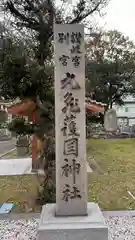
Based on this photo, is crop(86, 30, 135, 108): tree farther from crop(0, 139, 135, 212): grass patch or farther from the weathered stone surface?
the weathered stone surface

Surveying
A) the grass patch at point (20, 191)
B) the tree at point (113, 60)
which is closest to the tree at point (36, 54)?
the grass patch at point (20, 191)

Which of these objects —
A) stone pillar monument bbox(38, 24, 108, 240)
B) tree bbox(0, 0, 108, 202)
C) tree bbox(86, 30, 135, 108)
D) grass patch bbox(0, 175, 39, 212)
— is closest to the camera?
stone pillar monument bbox(38, 24, 108, 240)

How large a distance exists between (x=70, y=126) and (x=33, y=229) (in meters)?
1.67

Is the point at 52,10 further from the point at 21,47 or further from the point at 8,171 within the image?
the point at 8,171

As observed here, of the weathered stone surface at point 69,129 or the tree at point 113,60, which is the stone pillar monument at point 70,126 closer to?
the weathered stone surface at point 69,129

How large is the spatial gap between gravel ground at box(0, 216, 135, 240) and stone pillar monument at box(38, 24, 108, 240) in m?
0.71

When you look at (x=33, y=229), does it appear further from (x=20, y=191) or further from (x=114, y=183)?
(x=114, y=183)

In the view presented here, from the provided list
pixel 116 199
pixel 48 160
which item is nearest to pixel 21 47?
pixel 48 160

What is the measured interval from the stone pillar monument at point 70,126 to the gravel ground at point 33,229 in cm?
71

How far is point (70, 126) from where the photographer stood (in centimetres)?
319

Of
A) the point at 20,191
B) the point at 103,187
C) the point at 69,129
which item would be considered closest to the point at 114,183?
the point at 103,187

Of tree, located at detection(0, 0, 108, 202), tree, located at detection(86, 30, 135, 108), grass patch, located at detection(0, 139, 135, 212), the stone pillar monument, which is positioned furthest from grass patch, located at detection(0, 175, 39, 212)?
tree, located at detection(86, 30, 135, 108)

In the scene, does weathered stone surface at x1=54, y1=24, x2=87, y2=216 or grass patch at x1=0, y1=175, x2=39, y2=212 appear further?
grass patch at x1=0, y1=175, x2=39, y2=212

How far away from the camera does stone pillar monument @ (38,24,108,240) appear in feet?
10.5
